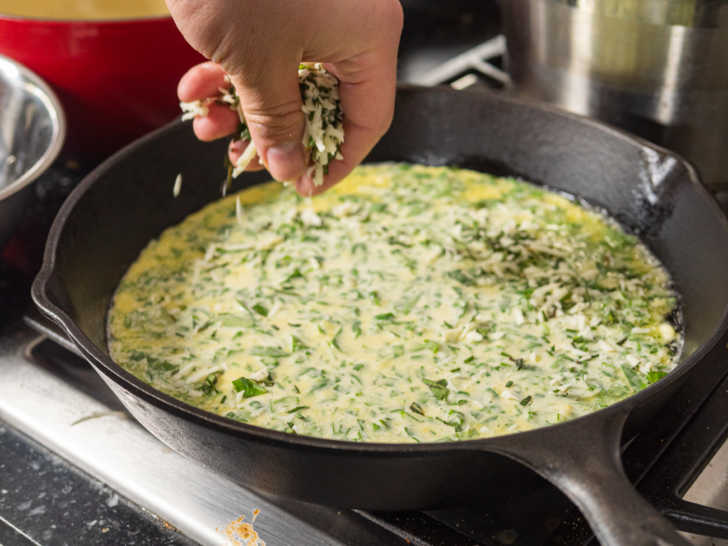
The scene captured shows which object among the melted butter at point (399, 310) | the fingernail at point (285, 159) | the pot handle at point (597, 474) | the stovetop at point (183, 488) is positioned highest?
the fingernail at point (285, 159)

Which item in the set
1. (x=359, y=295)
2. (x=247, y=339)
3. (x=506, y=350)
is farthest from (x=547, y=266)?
(x=247, y=339)

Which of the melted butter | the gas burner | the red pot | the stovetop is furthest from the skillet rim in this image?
the gas burner

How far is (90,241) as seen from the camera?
1.77 meters

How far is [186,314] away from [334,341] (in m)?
0.35

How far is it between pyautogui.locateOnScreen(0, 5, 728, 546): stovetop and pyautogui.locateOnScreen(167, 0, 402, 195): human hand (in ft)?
1.92

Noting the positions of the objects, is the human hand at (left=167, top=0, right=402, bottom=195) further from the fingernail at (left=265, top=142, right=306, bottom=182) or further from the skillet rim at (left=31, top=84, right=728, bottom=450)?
the skillet rim at (left=31, top=84, right=728, bottom=450)

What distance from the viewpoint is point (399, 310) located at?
174cm

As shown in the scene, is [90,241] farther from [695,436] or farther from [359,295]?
[695,436]

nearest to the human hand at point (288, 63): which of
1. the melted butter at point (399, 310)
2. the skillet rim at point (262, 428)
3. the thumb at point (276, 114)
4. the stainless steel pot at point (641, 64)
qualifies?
the thumb at point (276, 114)

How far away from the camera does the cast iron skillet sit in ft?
3.42

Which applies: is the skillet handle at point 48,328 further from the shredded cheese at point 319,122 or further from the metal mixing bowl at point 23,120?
the shredded cheese at point 319,122

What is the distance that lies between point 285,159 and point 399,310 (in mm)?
424

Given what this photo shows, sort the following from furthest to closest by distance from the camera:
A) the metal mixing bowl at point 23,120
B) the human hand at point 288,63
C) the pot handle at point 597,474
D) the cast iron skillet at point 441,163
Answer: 1. the metal mixing bowl at point 23,120
2. the human hand at point 288,63
3. the cast iron skillet at point 441,163
4. the pot handle at point 597,474

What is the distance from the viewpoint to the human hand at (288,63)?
1.17 m
